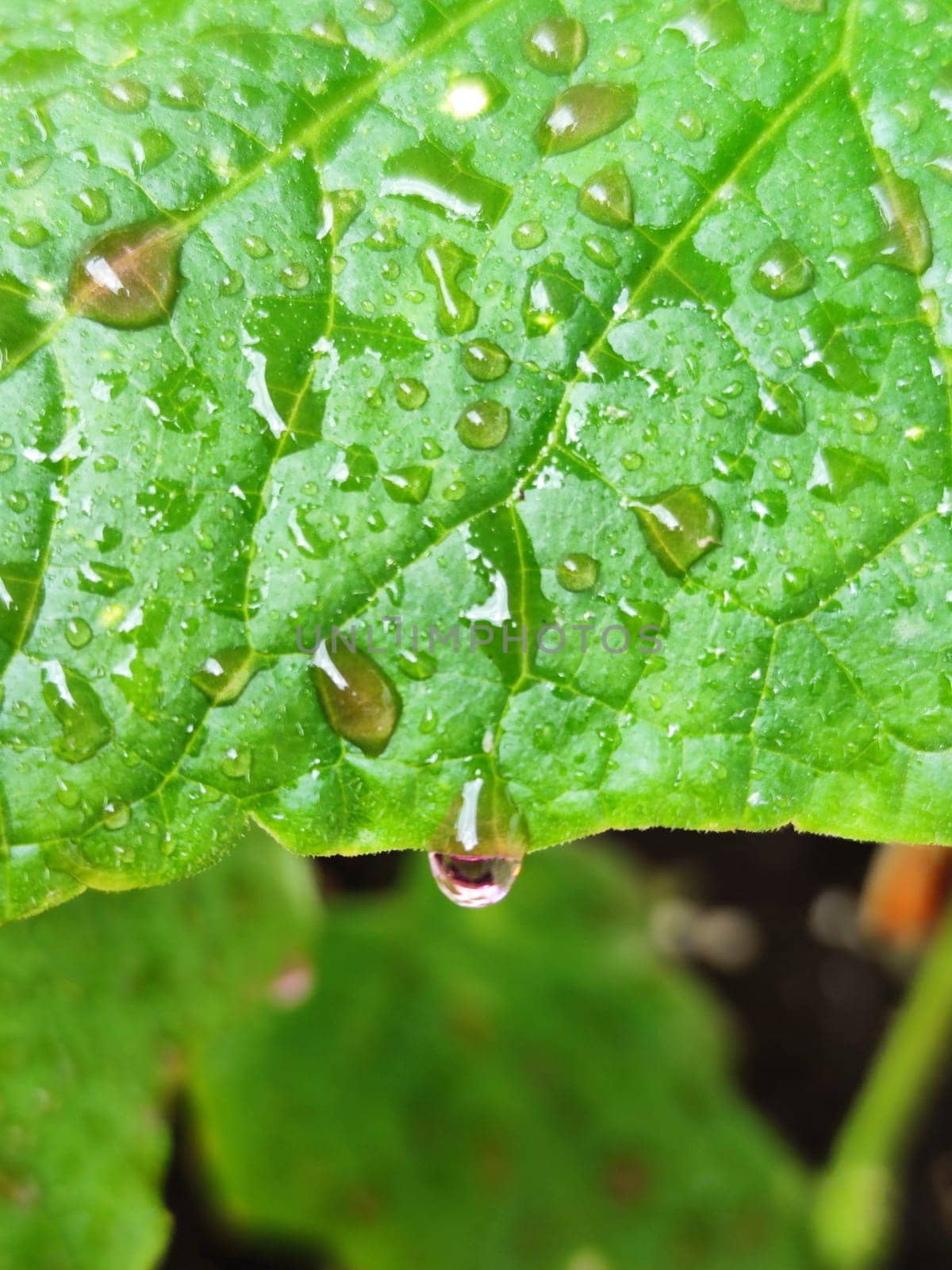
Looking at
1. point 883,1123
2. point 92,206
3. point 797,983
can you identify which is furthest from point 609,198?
point 797,983

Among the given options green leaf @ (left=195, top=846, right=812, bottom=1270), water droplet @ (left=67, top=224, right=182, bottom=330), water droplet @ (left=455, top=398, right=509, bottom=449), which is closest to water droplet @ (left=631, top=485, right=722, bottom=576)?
water droplet @ (left=455, top=398, right=509, bottom=449)

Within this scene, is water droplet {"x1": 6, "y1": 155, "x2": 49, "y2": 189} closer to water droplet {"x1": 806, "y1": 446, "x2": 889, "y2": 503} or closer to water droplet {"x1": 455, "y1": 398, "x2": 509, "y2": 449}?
water droplet {"x1": 455, "y1": 398, "x2": 509, "y2": 449}

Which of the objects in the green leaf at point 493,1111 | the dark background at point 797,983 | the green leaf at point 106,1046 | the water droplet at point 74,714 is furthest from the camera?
the dark background at point 797,983

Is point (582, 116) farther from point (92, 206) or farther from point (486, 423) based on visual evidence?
point (92, 206)

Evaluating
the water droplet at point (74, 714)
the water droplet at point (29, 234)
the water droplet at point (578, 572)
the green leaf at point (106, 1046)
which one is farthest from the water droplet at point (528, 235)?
the green leaf at point (106, 1046)

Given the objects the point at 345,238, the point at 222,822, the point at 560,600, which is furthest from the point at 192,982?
the point at 345,238

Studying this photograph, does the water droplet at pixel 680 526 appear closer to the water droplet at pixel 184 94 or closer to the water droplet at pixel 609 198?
the water droplet at pixel 609 198
